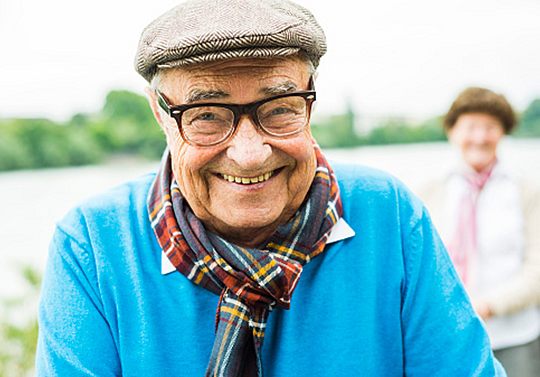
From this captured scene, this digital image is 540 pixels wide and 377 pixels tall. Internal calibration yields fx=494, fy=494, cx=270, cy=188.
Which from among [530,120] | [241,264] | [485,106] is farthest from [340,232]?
[530,120]

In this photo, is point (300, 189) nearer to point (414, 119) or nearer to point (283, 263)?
point (283, 263)

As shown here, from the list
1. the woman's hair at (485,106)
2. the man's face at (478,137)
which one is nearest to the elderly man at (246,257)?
the man's face at (478,137)

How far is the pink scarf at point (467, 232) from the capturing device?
2.98 metres

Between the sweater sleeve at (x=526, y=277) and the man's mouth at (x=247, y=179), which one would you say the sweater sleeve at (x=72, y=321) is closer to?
the man's mouth at (x=247, y=179)

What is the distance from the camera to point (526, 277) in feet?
9.19

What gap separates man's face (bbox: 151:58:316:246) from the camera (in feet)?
3.91

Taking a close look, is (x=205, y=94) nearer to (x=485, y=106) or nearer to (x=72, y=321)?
(x=72, y=321)

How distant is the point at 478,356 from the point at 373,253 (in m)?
0.39

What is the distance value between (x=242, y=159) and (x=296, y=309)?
46 centimetres

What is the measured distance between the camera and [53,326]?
48.9 inches

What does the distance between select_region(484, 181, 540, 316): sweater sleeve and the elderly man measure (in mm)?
1556

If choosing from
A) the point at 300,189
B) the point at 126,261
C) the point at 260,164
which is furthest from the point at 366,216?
the point at 126,261

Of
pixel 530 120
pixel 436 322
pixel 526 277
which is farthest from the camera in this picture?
pixel 530 120

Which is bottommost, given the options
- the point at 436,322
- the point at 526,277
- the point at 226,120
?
the point at 526,277
